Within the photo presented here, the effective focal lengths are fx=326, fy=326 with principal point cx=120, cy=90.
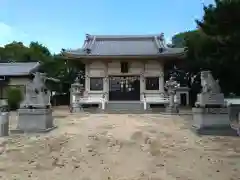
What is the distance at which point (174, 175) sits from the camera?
23.0 feet

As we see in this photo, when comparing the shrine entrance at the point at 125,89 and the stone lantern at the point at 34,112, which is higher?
the shrine entrance at the point at 125,89

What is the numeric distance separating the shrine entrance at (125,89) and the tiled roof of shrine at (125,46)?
2.68 meters

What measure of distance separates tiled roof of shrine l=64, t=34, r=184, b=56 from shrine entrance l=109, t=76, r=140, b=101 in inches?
105

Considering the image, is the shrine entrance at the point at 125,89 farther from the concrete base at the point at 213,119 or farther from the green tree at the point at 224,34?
the concrete base at the point at 213,119

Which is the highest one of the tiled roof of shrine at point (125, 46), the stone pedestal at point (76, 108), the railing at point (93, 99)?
the tiled roof of shrine at point (125, 46)

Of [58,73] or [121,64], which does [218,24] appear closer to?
[121,64]

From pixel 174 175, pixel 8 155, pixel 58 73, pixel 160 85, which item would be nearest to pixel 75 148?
pixel 8 155

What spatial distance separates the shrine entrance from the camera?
1229 inches

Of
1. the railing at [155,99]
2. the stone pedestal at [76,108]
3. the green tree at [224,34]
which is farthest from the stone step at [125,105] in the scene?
the green tree at [224,34]

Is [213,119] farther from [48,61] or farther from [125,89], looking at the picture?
[48,61]

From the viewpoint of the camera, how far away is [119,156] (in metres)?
8.71

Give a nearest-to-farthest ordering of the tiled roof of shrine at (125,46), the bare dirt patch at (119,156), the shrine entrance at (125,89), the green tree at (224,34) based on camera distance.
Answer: the bare dirt patch at (119,156), the green tree at (224,34), the tiled roof of shrine at (125,46), the shrine entrance at (125,89)

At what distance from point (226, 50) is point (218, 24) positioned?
1516 mm

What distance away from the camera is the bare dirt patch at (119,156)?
713 centimetres
